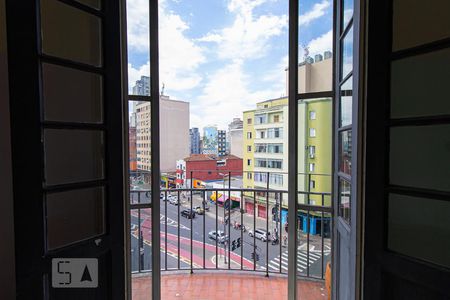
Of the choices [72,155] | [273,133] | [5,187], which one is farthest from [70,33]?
[273,133]

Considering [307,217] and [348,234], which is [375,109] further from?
[307,217]

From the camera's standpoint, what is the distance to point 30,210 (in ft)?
2.86

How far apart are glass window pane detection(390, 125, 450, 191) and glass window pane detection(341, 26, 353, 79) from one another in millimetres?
518

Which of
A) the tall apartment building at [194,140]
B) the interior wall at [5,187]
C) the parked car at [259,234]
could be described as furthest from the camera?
the tall apartment building at [194,140]

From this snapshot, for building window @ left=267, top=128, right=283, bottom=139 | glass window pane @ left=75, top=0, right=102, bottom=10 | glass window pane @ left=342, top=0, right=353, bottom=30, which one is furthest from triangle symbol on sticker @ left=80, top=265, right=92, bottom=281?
building window @ left=267, top=128, right=283, bottom=139

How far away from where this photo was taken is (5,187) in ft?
3.32

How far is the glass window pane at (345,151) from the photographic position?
128 cm

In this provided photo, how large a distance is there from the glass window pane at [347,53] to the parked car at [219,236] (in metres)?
2.45

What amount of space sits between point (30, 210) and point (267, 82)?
8.96ft

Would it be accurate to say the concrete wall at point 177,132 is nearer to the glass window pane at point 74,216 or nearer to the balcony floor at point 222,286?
the balcony floor at point 222,286

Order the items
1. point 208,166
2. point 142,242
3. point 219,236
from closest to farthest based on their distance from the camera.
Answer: point 142,242
point 219,236
point 208,166

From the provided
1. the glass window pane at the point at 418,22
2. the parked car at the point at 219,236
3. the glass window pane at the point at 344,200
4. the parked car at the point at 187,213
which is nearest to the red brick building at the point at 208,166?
the parked car at the point at 187,213

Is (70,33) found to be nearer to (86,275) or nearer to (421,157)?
(86,275)

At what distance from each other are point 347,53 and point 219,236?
2.63 meters
